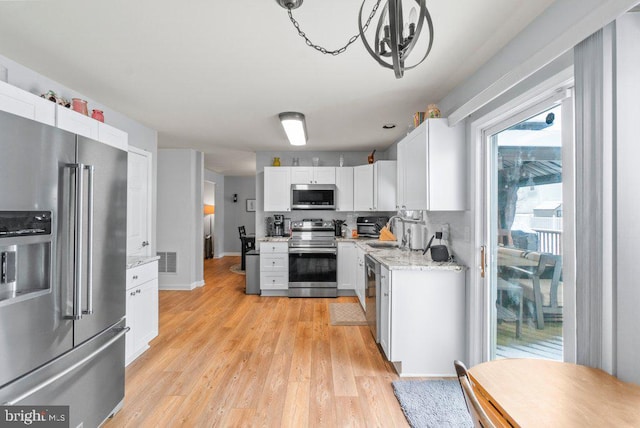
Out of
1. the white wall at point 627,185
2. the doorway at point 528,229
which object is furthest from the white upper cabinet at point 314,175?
the white wall at point 627,185

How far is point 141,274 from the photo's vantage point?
284cm

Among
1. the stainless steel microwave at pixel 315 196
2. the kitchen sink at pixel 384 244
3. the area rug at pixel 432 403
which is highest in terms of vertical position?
the stainless steel microwave at pixel 315 196

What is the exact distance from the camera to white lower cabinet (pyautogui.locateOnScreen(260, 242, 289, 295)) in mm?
4934

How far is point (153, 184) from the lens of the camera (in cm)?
416

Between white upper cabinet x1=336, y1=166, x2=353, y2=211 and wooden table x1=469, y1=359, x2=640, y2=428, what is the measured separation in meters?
4.10

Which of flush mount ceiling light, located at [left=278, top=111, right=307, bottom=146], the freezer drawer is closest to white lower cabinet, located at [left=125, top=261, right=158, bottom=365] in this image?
the freezer drawer

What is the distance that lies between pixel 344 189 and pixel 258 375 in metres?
3.40

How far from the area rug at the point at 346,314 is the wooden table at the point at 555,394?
265 centimetres

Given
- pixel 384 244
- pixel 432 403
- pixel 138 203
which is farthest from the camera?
pixel 384 244

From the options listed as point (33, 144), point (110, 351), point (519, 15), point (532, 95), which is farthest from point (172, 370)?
point (519, 15)

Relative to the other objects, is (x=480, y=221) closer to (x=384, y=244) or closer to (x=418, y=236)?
(x=418, y=236)

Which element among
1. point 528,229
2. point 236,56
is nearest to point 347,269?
point 528,229

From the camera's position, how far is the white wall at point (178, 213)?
209 inches

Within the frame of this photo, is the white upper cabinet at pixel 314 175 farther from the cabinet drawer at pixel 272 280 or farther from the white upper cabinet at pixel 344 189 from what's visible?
the cabinet drawer at pixel 272 280
